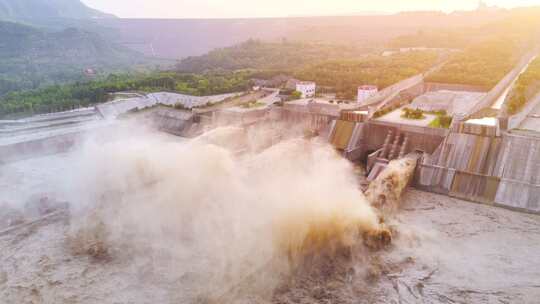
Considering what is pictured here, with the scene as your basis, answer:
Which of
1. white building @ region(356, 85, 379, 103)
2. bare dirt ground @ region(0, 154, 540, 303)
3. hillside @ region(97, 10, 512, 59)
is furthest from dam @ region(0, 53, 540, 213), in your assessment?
hillside @ region(97, 10, 512, 59)

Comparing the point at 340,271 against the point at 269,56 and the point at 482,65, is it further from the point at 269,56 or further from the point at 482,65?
the point at 269,56

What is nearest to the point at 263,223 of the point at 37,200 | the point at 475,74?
the point at 37,200

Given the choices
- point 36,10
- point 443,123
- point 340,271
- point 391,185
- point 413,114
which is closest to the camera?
point 340,271

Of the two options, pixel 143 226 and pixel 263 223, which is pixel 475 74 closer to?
pixel 263 223

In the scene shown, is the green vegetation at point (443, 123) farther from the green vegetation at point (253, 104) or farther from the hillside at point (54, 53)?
the hillside at point (54, 53)

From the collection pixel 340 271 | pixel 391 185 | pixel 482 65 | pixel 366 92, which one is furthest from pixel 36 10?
pixel 340 271

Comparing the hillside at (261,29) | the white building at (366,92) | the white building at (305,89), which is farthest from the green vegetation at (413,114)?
the hillside at (261,29)
